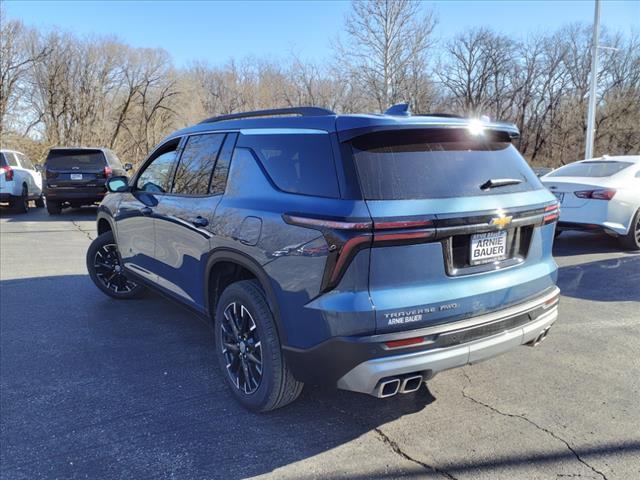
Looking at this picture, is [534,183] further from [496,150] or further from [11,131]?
[11,131]

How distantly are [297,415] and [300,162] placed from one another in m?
1.57

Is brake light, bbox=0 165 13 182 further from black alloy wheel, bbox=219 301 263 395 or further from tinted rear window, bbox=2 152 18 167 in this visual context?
black alloy wheel, bbox=219 301 263 395

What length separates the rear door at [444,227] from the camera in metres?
2.46

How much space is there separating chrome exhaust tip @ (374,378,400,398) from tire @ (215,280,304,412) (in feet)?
1.92

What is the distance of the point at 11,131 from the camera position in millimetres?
29297

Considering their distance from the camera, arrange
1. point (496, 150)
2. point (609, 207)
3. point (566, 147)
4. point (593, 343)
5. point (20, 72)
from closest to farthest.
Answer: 1. point (496, 150)
2. point (593, 343)
3. point (609, 207)
4. point (20, 72)
5. point (566, 147)

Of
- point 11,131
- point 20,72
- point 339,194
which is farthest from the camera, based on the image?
point 20,72

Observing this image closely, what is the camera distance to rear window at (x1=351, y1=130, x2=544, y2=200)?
256 cm

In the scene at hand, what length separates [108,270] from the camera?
5.65 m

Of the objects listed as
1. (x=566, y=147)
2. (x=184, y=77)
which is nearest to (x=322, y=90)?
(x=184, y=77)

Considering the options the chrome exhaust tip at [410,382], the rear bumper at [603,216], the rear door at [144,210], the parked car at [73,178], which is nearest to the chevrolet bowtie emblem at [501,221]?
the chrome exhaust tip at [410,382]

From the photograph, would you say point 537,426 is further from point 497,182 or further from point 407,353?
point 497,182

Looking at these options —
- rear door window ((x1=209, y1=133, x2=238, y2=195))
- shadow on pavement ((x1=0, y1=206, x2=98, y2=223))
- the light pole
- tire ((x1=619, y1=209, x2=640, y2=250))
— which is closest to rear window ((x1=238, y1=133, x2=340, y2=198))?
rear door window ((x1=209, y1=133, x2=238, y2=195))

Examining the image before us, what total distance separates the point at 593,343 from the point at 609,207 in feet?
13.6
